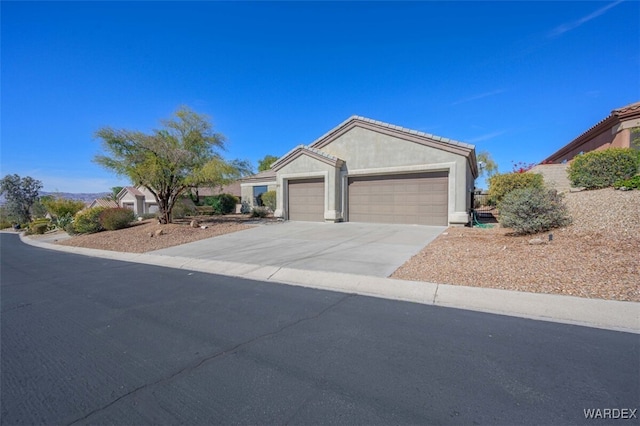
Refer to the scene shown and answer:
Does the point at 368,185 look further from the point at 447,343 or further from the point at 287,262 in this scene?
the point at 447,343

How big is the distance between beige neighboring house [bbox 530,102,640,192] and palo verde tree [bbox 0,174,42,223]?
69182 millimetres

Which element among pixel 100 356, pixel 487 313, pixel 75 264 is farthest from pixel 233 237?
pixel 487 313

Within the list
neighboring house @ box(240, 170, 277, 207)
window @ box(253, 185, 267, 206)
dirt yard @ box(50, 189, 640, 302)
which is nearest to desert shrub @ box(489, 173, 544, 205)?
dirt yard @ box(50, 189, 640, 302)

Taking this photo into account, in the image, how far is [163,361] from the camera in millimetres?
3248

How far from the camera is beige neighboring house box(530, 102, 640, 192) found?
559 inches

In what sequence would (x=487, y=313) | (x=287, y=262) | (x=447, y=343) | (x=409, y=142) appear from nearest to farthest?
(x=447, y=343) → (x=487, y=313) → (x=287, y=262) → (x=409, y=142)

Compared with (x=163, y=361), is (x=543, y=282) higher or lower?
higher

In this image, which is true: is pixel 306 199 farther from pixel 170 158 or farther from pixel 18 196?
pixel 18 196

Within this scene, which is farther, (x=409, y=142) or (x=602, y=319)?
(x=409, y=142)

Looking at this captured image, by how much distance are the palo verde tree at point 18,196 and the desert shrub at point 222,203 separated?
41.1m

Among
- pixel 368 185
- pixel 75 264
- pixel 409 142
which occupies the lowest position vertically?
pixel 75 264

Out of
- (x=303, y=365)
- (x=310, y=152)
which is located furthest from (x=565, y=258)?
(x=310, y=152)

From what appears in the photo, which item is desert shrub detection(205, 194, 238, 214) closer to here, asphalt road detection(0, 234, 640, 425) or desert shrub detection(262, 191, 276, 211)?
desert shrub detection(262, 191, 276, 211)

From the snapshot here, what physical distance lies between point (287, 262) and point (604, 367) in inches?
250
